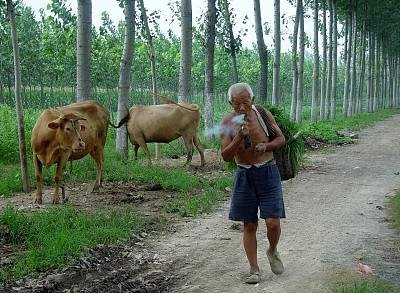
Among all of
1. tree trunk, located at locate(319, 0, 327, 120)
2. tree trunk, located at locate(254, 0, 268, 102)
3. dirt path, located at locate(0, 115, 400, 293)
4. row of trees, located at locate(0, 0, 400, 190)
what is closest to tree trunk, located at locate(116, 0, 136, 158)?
row of trees, located at locate(0, 0, 400, 190)

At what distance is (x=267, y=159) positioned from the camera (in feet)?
18.0

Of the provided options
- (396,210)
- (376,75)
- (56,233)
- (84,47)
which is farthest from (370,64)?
(56,233)

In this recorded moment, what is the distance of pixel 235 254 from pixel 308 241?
1.07 meters

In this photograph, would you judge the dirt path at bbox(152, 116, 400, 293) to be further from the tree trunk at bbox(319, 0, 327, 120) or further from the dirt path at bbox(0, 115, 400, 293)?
the tree trunk at bbox(319, 0, 327, 120)

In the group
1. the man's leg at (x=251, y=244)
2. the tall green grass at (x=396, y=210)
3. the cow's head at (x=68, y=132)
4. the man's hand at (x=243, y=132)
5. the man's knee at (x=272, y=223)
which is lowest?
the tall green grass at (x=396, y=210)

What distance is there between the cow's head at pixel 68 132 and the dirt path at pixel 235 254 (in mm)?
1003

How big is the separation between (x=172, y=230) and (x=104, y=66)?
27.9m

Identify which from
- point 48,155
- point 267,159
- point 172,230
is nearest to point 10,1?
point 48,155

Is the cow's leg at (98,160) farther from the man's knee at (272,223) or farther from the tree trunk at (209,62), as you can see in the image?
the tree trunk at (209,62)

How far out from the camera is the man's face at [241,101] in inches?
212

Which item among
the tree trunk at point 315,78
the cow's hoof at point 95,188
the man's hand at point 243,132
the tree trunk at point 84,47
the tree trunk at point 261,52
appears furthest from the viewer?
the tree trunk at point 315,78

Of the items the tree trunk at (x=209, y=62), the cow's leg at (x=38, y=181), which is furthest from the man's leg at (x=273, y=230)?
the tree trunk at (x=209, y=62)

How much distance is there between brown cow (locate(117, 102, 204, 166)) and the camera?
13297 millimetres

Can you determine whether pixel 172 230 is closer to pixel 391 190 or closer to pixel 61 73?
pixel 391 190
